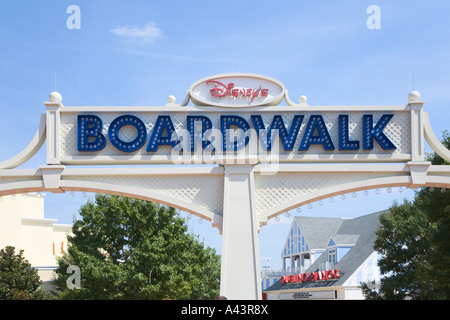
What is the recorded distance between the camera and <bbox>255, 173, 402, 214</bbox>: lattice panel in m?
11.7

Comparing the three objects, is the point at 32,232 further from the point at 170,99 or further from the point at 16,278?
the point at 170,99

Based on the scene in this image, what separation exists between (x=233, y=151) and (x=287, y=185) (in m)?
1.33

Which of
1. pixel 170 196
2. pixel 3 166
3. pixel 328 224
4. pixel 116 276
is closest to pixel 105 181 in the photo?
pixel 170 196

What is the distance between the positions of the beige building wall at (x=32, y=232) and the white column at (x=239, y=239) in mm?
26522

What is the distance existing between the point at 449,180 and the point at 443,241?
5852mm

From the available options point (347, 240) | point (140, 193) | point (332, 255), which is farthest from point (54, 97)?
point (332, 255)

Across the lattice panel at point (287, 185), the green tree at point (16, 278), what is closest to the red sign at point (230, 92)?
the lattice panel at point (287, 185)

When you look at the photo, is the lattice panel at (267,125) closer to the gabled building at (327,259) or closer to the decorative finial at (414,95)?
the decorative finial at (414,95)

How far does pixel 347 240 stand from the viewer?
124 feet

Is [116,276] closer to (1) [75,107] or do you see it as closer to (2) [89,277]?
(2) [89,277]

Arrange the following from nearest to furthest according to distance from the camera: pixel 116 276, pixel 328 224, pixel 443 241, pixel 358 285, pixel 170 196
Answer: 1. pixel 170 196
2. pixel 443 241
3. pixel 116 276
4. pixel 358 285
5. pixel 328 224

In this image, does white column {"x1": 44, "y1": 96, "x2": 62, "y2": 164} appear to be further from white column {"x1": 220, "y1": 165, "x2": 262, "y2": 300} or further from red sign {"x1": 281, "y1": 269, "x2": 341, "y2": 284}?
red sign {"x1": 281, "y1": 269, "x2": 341, "y2": 284}

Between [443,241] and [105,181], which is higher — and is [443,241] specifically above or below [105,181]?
below

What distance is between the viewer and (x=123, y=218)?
2881 cm
